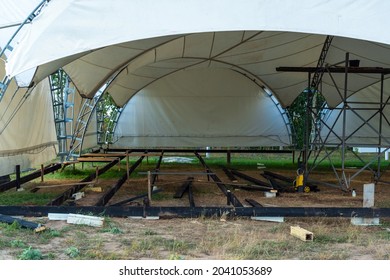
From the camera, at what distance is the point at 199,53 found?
41.1 ft

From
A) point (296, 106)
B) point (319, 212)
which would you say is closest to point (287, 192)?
point (319, 212)

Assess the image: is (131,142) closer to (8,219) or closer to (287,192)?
(287,192)

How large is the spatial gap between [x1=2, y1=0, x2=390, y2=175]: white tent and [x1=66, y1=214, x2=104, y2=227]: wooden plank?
1.96 metres

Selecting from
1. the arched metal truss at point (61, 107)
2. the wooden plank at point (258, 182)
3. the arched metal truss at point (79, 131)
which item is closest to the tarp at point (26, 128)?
the arched metal truss at point (61, 107)

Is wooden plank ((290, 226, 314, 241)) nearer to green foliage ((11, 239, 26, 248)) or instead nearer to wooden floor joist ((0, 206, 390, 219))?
wooden floor joist ((0, 206, 390, 219))

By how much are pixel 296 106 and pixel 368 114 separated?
6.99 m

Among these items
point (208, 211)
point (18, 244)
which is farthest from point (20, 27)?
point (208, 211)

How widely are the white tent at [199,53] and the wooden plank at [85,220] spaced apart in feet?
6.42

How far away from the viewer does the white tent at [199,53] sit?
18.6 feet

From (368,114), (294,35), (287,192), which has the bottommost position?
(287,192)

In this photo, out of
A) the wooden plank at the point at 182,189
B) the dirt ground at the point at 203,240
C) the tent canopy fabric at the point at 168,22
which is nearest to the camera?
the dirt ground at the point at 203,240

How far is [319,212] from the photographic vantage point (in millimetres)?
6105

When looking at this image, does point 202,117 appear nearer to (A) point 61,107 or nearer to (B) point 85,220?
(A) point 61,107

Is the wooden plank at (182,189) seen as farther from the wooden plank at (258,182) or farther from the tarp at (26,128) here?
the tarp at (26,128)
